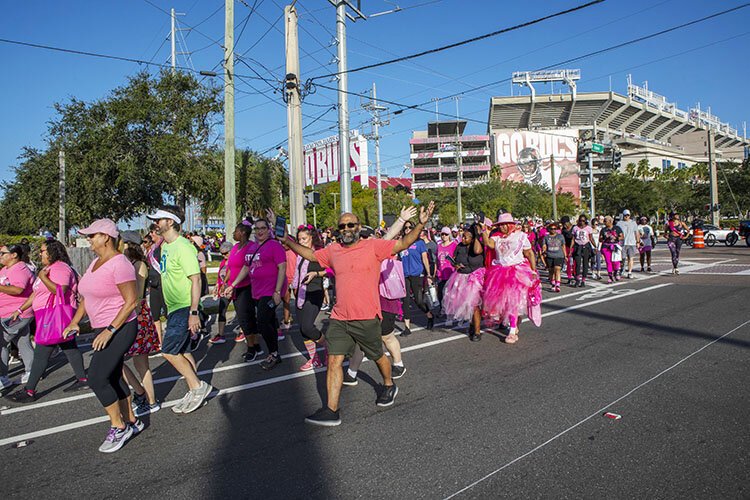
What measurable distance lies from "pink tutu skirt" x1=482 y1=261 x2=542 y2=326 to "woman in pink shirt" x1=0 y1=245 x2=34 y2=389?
5.90 m

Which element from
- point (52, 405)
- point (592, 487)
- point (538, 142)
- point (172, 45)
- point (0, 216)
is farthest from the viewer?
point (538, 142)

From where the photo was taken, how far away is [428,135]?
110m

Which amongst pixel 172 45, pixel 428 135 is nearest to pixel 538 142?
pixel 428 135

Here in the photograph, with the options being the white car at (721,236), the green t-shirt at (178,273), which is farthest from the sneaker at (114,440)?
the white car at (721,236)

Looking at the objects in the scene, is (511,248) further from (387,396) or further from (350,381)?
(387,396)

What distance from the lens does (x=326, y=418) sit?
4418 mm

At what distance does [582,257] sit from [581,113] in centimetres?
10954

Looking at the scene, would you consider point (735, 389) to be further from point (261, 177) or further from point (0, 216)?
point (0, 216)

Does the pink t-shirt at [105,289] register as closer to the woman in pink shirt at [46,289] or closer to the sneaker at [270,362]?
the woman in pink shirt at [46,289]

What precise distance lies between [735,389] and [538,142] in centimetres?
11046

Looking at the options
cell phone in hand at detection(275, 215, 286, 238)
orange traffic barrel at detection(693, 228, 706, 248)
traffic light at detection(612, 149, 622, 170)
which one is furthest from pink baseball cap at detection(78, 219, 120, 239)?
traffic light at detection(612, 149, 622, 170)

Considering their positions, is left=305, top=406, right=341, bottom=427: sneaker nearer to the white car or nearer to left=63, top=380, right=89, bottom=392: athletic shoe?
left=63, top=380, right=89, bottom=392: athletic shoe

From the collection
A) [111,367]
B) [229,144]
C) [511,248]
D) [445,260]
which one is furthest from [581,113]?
[111,367]

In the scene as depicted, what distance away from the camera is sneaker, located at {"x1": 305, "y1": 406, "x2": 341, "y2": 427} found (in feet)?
14.5
